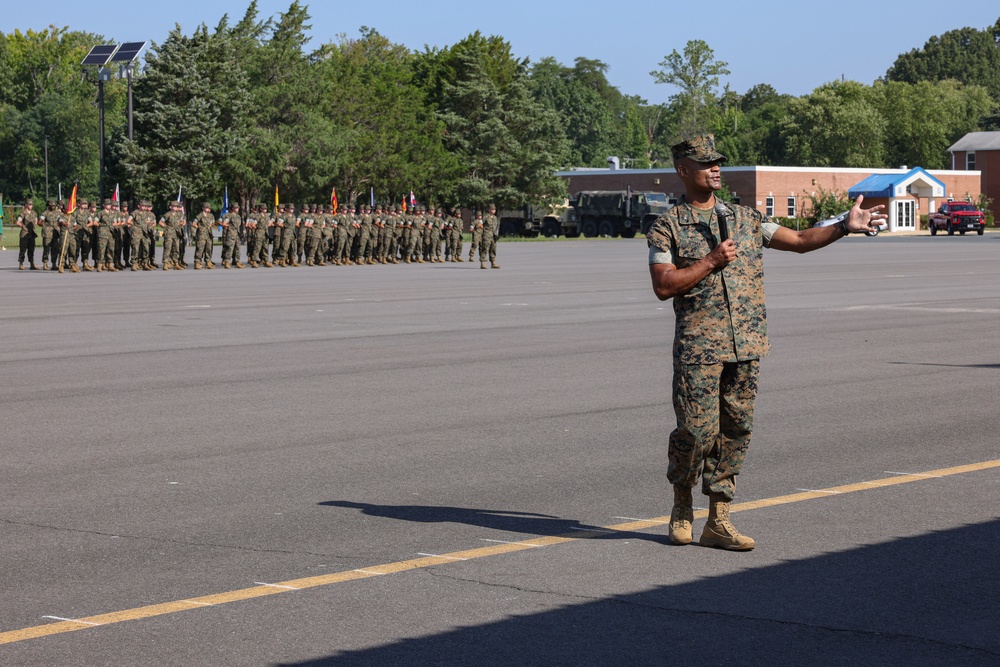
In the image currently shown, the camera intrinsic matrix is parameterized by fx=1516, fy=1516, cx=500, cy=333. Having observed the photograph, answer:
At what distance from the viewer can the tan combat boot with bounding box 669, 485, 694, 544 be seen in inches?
281

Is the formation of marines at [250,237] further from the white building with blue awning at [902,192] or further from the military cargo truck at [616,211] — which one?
the white building with blue awning at [902,192]

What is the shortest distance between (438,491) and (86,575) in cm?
244

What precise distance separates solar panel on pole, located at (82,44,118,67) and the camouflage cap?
5275 cm

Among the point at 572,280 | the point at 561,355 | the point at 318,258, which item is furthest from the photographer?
the point at 318,258

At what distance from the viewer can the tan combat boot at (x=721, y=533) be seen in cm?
700

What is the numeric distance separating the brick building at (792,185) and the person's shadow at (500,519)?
9065 cm

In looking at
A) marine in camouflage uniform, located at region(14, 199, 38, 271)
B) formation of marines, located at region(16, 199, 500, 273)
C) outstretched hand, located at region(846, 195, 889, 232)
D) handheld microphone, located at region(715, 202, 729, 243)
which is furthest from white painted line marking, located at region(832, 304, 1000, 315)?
marine in camouflage uniform, located at region(14, 199, 38, 271)

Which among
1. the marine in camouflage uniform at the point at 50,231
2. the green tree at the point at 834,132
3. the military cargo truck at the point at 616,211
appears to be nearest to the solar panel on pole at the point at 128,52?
the marine in camouflage uniform at the point at 50,231

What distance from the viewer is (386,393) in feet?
42.8

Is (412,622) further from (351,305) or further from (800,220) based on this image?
(800,220)

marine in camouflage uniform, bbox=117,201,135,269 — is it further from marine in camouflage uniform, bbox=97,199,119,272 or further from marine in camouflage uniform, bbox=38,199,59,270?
marine in camouflage uniform, bbox=38,199,59,270

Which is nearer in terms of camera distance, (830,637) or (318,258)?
(830,637)

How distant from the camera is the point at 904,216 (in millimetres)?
104938

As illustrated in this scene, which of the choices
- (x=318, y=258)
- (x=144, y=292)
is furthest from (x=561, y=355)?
(x=318, y=258)
